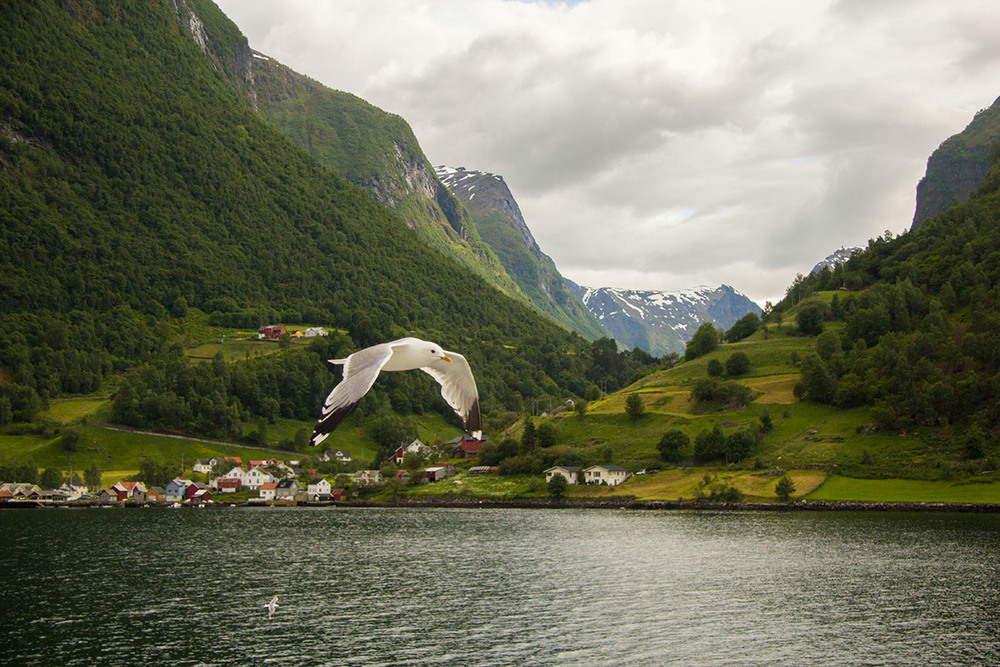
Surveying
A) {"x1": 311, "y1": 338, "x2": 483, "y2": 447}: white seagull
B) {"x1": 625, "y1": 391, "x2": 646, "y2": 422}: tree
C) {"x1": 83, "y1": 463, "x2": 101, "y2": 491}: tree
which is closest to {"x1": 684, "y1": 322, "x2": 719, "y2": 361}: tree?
{"x1": 625, "y1": 391, "x2": 646, "y2": 422}: tree

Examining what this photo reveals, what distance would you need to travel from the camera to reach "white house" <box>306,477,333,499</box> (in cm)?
14762

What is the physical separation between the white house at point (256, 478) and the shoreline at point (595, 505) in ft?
23.9

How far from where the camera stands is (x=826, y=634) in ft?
139

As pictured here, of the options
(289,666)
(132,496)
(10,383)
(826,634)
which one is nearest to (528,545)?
(826,634)

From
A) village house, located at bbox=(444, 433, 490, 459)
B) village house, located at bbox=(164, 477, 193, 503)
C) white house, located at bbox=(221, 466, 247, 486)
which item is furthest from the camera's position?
village house, located at bbox=(444, 433, 490, 459)

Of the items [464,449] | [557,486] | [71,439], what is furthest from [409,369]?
[71,439]

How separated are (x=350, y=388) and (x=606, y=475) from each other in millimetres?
116335

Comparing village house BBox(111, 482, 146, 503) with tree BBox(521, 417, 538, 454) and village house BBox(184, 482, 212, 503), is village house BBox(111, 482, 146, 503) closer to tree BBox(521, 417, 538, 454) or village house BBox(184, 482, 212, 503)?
village house BBox(184, 482, 212, 503)

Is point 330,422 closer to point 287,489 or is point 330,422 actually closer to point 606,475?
Result: point 606,475

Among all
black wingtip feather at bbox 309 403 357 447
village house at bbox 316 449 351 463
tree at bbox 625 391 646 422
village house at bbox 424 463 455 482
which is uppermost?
tree at bbox 625 391 646 422

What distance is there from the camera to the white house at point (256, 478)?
151250 millimetres

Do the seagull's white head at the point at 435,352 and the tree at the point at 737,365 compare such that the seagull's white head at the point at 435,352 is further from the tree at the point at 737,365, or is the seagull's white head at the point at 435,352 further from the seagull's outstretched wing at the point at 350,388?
the tree at the point at 737,365

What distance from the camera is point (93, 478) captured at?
137500 mm

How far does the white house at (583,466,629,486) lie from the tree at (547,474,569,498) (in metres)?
4.19
